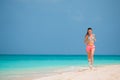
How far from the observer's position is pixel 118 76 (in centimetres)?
492

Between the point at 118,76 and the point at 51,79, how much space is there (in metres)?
1.11

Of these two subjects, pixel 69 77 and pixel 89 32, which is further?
pixel 89 32

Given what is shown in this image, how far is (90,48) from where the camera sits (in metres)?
6.40

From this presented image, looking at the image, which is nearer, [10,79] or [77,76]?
[77,76]

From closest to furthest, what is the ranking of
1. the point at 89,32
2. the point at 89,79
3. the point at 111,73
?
the point at 89,79 < the point at 111,73 < the point at 89,32

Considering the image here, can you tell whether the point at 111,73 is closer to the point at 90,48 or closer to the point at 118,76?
the point at 118,76

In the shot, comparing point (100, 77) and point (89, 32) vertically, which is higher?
point (89, 32)

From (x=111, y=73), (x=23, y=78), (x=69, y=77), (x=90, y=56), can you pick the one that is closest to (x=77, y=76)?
(x=69, y=77)

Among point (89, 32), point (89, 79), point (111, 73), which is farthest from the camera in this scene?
point (89, 32)

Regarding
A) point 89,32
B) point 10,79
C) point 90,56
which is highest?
point 89,32

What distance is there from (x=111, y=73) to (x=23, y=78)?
2.17 metres

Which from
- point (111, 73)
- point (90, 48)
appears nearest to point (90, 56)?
point (90, 48)

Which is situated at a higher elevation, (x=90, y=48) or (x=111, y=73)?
(x=90, y=48)

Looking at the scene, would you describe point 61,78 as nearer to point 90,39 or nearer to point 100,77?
point 100,77
